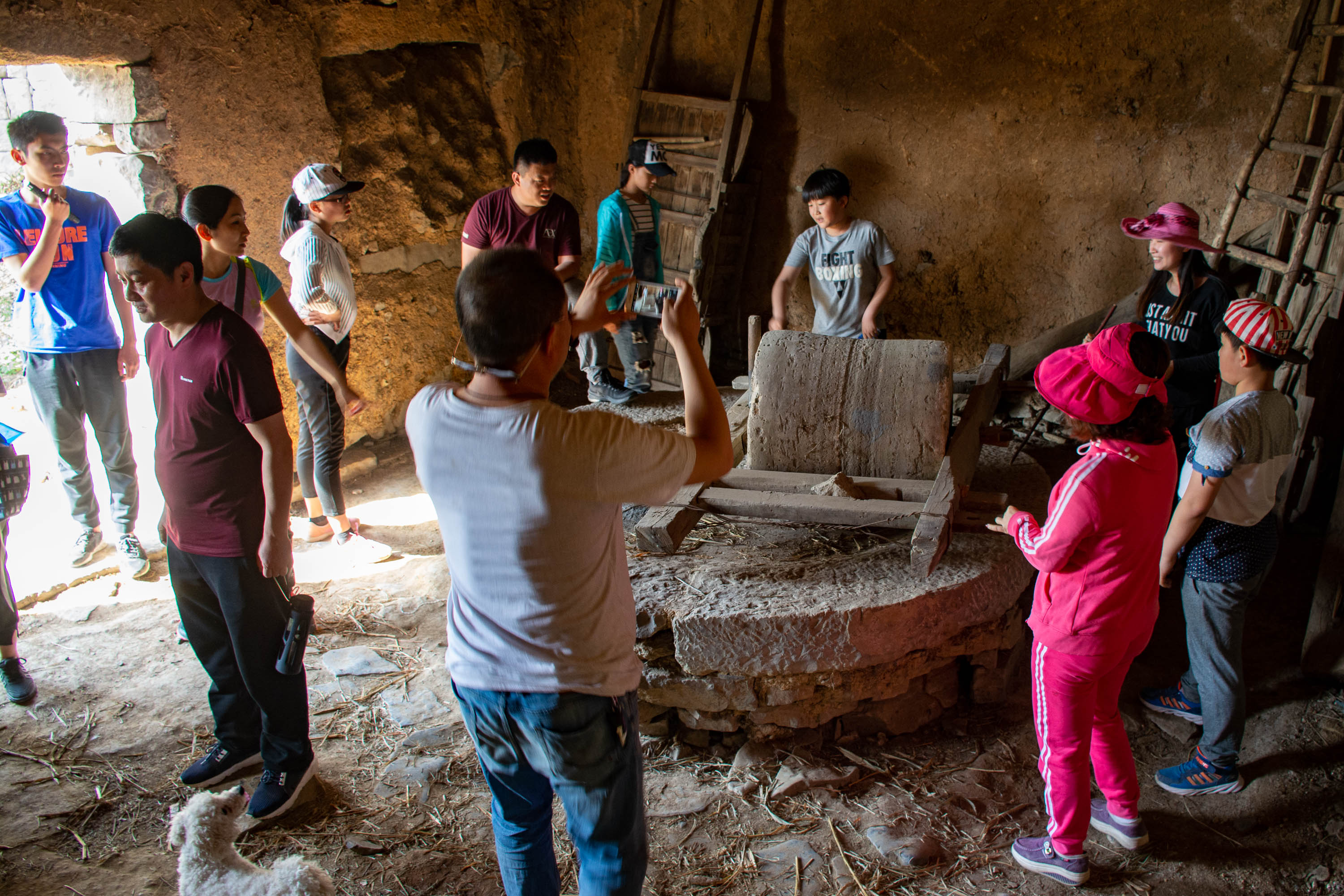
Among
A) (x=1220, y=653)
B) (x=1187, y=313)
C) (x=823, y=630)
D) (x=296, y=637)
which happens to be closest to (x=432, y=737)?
(x=296, y=637)

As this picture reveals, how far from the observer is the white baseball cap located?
4176 mm

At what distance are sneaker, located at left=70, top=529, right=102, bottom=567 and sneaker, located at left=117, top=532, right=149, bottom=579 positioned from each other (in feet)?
0.44

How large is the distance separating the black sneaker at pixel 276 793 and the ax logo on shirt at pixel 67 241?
8.98ft

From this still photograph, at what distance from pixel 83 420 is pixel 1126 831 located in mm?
4892

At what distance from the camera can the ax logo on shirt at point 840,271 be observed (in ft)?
15.1

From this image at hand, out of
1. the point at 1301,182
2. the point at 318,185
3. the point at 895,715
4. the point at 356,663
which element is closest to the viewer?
the point at 895,715

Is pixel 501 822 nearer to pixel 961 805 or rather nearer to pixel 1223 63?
pixel 961 805

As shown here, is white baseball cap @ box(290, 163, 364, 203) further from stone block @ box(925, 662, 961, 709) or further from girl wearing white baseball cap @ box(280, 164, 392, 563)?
stone block @ box(925, 662, 961, 709)

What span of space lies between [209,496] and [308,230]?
6.62 ft

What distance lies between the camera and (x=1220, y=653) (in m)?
2.93

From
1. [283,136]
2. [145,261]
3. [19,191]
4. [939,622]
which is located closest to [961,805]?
[939,622]

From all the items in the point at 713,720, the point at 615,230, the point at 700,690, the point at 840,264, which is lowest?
the point at 713,720

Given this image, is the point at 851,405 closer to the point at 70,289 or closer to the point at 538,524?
the point at 538,524

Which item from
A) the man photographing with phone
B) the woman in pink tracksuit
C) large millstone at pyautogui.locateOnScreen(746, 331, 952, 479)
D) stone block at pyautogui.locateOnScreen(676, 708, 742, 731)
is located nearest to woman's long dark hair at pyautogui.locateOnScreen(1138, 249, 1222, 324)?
large millstone at pyautogui.locateOnScreen(746, 331, 952, 479)
